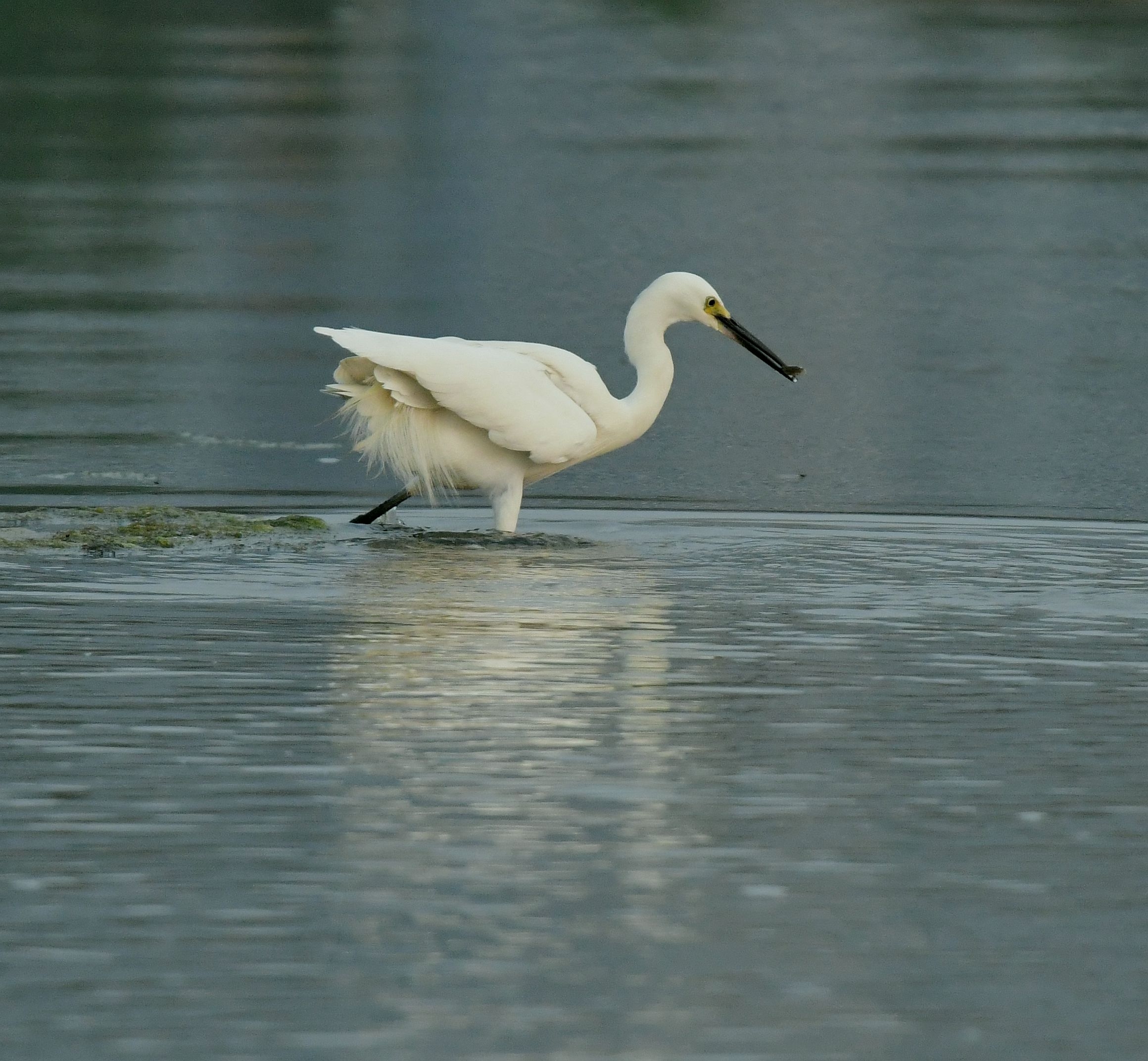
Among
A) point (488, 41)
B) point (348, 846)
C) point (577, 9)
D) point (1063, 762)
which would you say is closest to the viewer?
point (348, 846)

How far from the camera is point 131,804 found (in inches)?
260

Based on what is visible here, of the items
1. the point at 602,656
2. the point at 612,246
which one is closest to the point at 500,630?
the point at 602,656

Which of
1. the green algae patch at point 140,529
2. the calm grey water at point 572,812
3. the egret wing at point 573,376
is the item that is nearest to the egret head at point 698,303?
the egret wing at point 573,376

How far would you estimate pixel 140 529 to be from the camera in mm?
10859

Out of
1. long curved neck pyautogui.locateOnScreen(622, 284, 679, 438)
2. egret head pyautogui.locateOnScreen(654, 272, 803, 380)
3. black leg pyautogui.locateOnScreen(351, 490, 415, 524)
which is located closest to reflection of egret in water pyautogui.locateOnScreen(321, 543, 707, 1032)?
black leg pyautogui.locateOnScreen(351, 490, 415, 524)

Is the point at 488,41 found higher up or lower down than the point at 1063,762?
higher up

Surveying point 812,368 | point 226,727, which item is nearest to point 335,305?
point 812,368

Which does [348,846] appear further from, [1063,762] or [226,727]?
[1063,762]

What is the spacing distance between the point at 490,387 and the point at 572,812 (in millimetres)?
4816

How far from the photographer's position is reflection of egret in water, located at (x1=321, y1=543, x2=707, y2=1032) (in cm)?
563

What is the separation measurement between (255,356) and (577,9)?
1194 inches

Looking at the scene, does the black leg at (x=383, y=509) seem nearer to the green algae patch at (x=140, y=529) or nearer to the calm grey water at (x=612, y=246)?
the green algae patch at (x=140, y=529)

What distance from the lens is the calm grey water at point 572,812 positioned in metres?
5.29

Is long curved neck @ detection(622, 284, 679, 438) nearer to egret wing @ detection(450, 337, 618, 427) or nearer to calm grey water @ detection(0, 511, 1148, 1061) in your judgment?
egret wing @ detection(450, 337, 618, 427)
